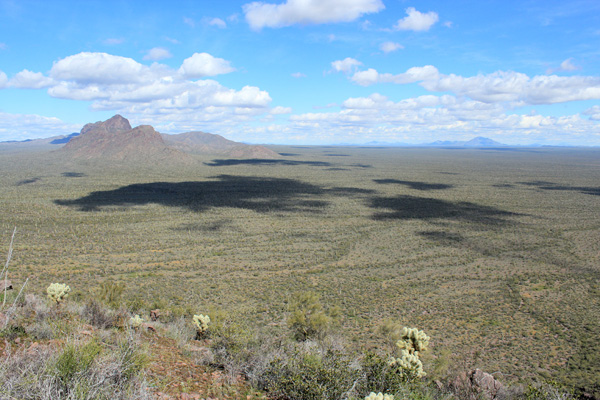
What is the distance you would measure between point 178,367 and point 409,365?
563cm

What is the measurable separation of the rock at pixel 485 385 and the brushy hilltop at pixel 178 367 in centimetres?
3

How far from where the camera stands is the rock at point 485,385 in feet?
28.5

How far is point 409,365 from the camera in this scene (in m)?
8.86

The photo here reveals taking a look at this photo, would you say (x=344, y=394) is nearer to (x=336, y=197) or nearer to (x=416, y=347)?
(x=416, y=347)

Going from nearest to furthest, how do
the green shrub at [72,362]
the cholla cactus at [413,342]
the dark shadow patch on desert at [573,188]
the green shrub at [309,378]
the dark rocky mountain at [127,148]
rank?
the green shrub at [72,362] → the green shrub at [309,378] → the cholla cactus at [413,342] → the dark shadow patch on desert at [573,188] → the dark rocky mountain at [127,148]

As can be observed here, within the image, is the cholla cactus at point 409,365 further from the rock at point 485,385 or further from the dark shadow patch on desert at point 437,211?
the dark shadow patch on desert at point 437,211

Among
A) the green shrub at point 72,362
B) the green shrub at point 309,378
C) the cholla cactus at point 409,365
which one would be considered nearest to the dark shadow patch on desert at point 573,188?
the cholla cactus at point 409,365

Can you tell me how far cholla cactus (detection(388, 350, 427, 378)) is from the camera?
28.0ft

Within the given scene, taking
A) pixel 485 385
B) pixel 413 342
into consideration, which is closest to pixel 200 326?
pixel 413 342

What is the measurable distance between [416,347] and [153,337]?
770 centimetres

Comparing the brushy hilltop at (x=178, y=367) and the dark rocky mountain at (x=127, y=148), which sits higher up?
the dark rocky mountain at (x=127, y=148)

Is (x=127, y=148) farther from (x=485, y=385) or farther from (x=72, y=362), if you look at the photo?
(x=485, y=385)

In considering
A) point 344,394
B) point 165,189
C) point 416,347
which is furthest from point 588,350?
point 165,189

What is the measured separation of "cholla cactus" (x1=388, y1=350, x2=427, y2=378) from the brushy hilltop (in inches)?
1.0
